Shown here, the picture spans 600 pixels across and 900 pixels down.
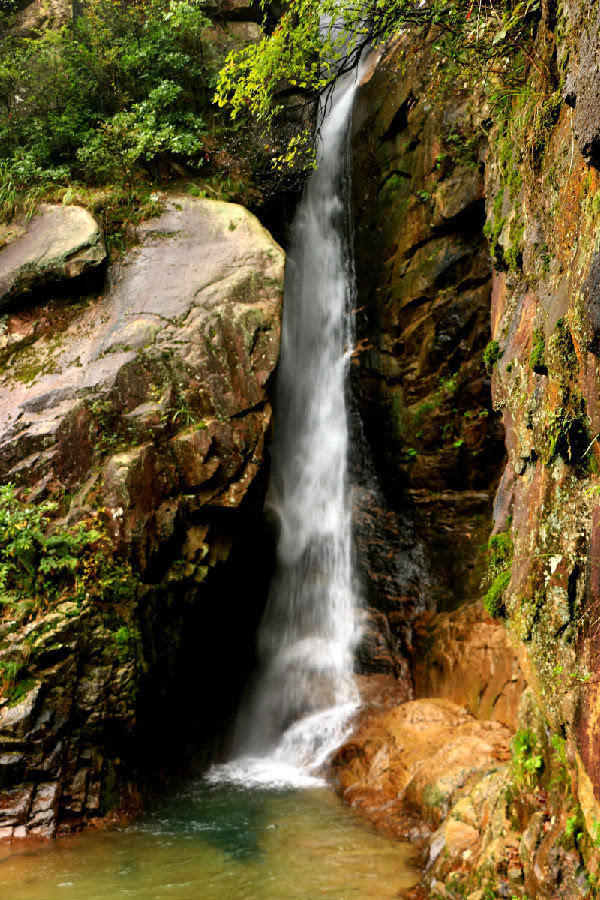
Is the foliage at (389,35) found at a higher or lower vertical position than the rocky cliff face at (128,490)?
higher

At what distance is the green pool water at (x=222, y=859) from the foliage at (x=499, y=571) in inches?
88.4

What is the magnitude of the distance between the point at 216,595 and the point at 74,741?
2640 millimetres

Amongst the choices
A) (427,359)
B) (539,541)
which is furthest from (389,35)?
(427,359)

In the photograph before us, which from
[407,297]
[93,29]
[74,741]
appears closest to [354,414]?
[407,297]

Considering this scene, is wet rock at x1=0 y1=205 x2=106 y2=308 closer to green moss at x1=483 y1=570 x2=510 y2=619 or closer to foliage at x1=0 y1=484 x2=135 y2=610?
foliage at x1=0 y1=484 x2=135 y2=610

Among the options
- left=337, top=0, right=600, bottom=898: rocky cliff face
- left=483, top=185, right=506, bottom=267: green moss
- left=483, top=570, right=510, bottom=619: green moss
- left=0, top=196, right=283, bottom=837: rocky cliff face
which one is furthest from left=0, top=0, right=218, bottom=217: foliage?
left=483, top=570, right=510, bottom=619: green moss

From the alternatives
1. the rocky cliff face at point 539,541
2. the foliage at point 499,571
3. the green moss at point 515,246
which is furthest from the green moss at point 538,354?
the foliage at point 499,571

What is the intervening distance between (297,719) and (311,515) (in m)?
3.30

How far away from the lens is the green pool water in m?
4.64

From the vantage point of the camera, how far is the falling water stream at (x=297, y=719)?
487 centimetres

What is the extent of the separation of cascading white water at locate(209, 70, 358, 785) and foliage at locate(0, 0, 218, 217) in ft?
9.06

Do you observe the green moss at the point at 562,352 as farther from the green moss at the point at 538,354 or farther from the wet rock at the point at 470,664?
the wet rock at the point at 470,664

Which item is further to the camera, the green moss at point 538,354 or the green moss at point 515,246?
the green moss at point 515,246

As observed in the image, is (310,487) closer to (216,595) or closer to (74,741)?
(216,595)
